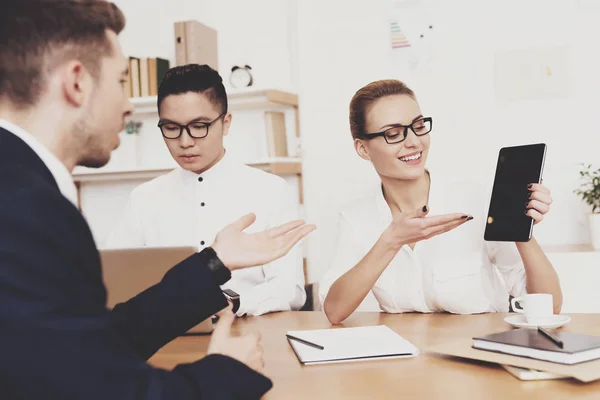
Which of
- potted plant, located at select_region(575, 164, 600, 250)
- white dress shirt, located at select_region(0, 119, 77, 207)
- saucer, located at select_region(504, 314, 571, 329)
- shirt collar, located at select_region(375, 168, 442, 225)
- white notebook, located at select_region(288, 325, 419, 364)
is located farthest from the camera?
potted plant, located at select_region(575, 164, 600, 250)

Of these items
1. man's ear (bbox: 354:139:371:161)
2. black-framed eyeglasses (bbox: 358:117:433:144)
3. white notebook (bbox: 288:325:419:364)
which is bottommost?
white notebook (bbox: 288:325:419:364)

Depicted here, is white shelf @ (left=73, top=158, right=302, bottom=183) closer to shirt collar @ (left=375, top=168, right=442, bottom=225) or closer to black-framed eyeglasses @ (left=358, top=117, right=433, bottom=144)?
shirt collar @ (left=375, top=168, right=442, bottom=225)

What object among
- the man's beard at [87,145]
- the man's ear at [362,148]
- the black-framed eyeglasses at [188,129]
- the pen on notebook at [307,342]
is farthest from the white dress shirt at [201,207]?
the man's beard at [87,145]

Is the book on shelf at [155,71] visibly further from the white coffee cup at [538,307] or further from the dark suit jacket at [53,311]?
the dark suit jacket at [53,311]

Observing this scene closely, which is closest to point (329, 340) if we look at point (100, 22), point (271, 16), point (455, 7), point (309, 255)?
point (100, 22)

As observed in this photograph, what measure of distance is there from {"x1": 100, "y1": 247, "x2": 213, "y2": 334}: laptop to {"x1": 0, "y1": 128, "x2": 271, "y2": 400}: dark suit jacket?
74cm

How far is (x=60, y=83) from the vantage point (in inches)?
36.5

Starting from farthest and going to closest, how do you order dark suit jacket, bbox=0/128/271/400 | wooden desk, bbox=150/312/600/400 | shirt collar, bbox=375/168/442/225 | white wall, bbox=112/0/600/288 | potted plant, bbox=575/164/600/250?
white wall, bbox=112/0/600/288 → potted plant, bbox=575/164/600/250 → shirt collar, bbox=375/168/442/225 → wooden desk, bbox=150/312/600/400 → dark suit jacket, bbox=0/128/271/400

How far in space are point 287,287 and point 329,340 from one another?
0.68m

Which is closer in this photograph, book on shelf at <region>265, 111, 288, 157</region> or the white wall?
the white wall

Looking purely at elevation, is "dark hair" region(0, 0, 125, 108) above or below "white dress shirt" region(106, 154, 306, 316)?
above

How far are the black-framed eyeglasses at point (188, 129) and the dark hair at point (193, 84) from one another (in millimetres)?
89

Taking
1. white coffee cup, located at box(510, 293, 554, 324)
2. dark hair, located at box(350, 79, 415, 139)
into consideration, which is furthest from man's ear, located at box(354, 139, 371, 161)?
white coffee cup, located at box(510, 293, 554, 324)

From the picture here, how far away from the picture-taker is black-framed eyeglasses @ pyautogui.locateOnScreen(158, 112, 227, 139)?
2.30m
